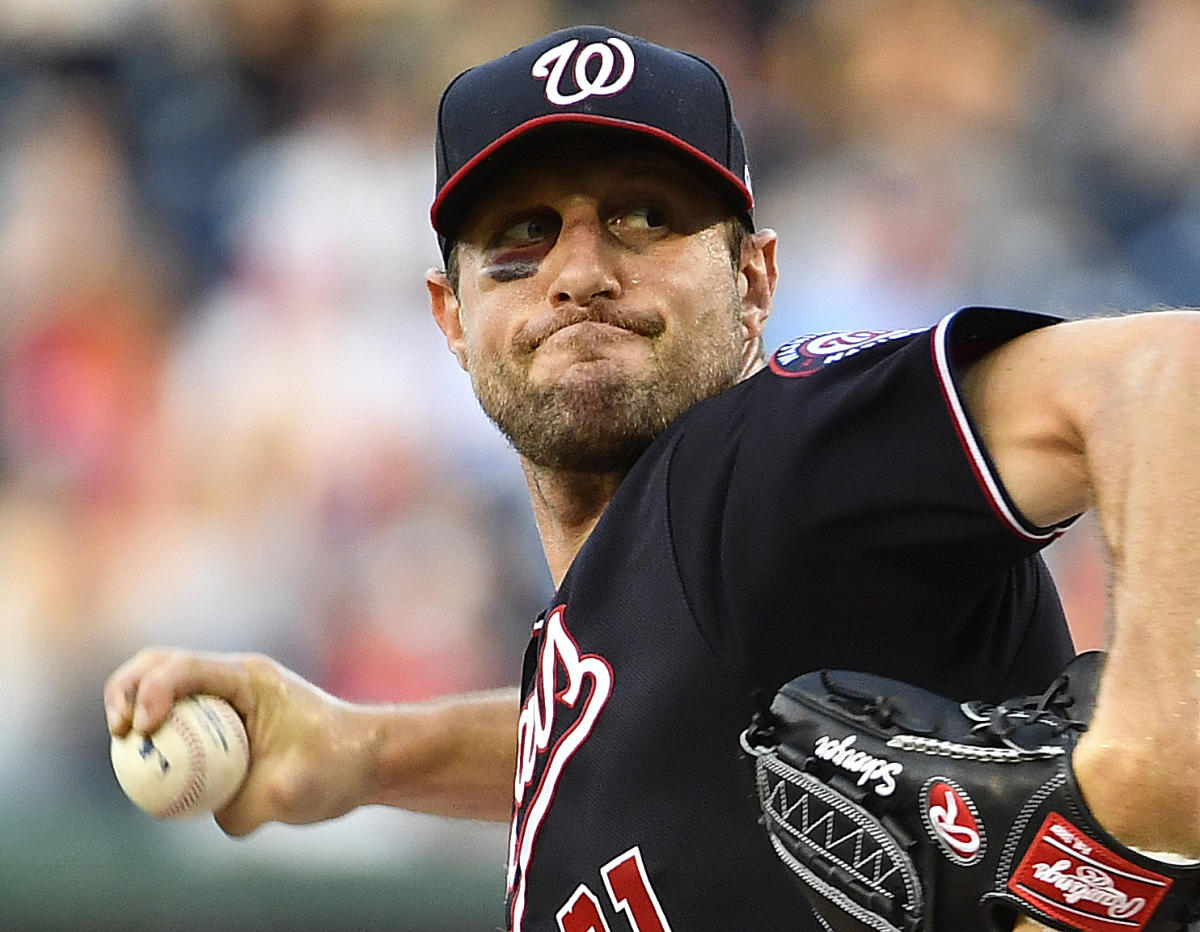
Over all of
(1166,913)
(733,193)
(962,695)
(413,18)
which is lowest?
(1166,913)

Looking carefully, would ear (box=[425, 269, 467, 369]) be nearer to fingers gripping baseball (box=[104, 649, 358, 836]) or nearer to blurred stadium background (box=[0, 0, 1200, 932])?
fingers gripping baseball (box=[104, 649, 358, 836])

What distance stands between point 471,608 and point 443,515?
0.91ft

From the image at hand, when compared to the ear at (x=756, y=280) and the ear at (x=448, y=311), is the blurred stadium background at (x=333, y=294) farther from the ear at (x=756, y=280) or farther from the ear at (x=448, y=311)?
the ear at (x=756, y=280)

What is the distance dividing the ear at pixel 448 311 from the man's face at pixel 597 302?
0.23m

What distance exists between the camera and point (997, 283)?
4297 millimetres

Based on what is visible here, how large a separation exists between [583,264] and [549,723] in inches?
19.1

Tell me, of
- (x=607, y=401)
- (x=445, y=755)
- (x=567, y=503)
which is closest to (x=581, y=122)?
(x=607, y=401)

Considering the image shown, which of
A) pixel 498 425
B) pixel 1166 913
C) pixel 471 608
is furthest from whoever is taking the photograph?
pixel 471 608

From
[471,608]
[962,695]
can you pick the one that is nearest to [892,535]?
[962,695]

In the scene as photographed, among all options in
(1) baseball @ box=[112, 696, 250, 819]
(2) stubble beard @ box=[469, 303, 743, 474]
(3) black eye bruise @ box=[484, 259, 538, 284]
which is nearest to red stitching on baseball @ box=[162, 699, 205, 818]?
(1) baseball @ box=[112, 696, 250, 819]

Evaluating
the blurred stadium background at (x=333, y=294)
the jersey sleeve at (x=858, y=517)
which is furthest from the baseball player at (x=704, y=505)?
the blurred stadium background at (x=333, y=294)

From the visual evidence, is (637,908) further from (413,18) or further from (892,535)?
(413,18)

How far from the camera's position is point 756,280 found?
75.9 inches

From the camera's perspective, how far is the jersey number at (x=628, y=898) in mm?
1379
